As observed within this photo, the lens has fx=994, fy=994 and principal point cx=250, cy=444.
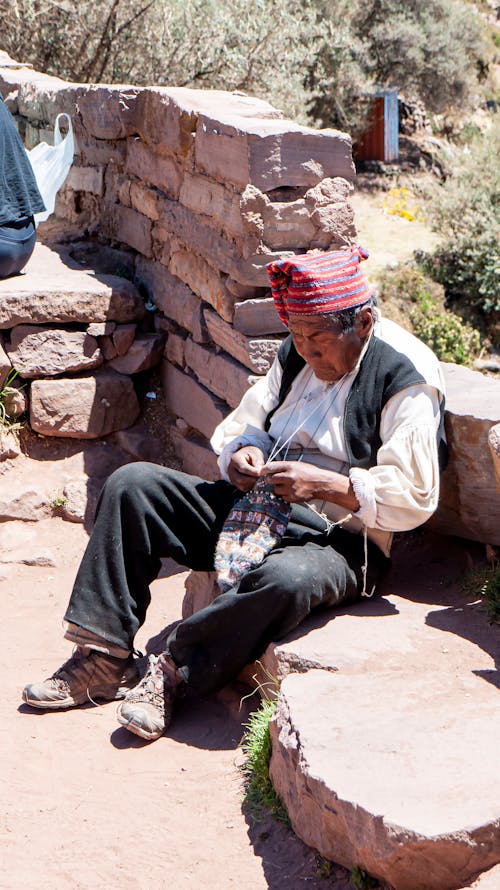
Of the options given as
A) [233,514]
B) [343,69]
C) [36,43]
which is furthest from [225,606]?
[343,69]

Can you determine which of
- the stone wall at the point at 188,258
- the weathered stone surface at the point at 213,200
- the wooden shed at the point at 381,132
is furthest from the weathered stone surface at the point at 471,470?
the wooden shed at the point at 381,132

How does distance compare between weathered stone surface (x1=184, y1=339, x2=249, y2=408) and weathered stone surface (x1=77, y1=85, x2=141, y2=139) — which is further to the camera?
weathered stone surface (x1=77, y1=85, x2=141, y2=139)

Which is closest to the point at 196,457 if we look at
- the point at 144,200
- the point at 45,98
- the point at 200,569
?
the point at 144,200

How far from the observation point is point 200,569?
356 cm

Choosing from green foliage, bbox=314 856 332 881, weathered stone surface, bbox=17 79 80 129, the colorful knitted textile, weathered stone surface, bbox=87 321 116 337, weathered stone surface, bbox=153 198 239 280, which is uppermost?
weathered stone surface, bbox=17 79 80 129

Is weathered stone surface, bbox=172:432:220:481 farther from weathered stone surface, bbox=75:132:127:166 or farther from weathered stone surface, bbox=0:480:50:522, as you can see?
weathered stone surface, bbox=75:132:127:166

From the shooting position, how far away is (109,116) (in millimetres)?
5688

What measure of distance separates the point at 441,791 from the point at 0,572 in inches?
118

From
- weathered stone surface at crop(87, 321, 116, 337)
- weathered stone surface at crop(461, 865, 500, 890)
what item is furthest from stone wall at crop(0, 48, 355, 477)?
weathered stone surface at crop(461, 865, 500, 890)

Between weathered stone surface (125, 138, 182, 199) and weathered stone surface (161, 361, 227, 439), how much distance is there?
0.95 m

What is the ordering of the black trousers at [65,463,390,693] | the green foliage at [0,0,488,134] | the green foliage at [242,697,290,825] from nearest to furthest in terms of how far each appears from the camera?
the green foliage at [242,697,290,825], the black trousers at [65,463,390,693], the green foliage at [0,0,488,134]

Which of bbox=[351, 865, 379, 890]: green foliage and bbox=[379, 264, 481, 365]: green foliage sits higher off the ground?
bbox=[351, 865, 379, 890]: green foliage

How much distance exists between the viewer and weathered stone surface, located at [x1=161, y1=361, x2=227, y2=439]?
16.1ft

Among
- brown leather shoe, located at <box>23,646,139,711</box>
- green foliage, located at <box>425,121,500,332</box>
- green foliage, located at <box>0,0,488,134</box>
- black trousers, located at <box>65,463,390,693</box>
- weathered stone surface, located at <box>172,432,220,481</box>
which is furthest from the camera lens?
green foliage, located at <box>0,0,488,134</box>
